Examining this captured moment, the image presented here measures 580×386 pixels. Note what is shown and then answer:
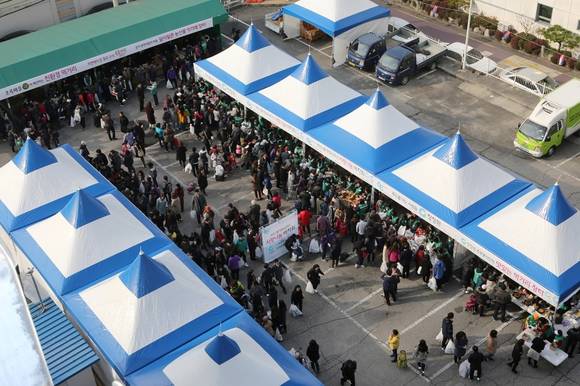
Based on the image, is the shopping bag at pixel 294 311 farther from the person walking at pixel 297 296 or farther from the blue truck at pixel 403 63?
the blue truck at pixel 403 63

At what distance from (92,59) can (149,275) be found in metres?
13.9

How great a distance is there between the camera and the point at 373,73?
29266 mm

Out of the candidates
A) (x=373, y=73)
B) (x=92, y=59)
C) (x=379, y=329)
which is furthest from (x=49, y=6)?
(x=379, y=329)

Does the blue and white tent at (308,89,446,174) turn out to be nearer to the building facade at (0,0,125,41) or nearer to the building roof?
the building roof

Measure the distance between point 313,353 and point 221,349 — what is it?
113 inches

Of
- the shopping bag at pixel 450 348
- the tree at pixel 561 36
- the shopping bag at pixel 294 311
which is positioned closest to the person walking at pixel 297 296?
the shopping bag at pixel 294 311

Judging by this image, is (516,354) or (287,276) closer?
(516,354)

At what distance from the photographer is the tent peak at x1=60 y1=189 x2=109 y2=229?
17.7m

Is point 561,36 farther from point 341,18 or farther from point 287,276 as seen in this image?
point 287,276

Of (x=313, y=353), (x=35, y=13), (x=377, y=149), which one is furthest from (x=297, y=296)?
(x=35, y=13)

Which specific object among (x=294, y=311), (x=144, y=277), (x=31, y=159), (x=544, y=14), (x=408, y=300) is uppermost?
(x=31, y=159)

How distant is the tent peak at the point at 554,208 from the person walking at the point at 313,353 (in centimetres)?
633

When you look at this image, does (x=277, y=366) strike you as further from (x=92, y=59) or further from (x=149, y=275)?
(x=92, y=59)

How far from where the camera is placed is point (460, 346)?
16.5 metres
